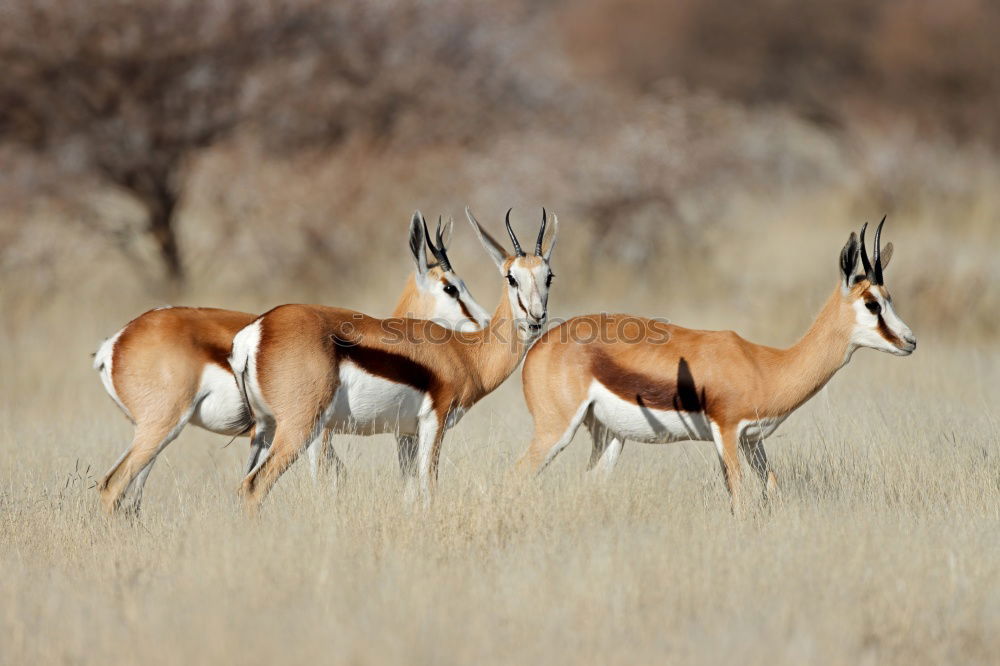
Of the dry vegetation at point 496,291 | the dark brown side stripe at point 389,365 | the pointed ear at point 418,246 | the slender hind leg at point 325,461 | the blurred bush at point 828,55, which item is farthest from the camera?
the blurred bush at point 828,55

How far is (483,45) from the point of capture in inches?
811

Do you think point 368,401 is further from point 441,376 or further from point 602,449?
point 602,449

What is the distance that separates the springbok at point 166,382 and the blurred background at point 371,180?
671cm

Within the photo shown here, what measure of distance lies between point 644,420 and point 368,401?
1558mm

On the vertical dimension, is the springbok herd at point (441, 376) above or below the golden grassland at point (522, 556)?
above

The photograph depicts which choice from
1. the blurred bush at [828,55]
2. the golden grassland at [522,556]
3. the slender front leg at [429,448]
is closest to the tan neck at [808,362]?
the golden grassland at [522,556]

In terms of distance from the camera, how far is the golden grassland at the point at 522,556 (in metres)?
4.50

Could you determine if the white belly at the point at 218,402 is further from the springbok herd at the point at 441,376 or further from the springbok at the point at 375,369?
the springbok at the point at 375,369

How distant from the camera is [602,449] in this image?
24.5 ft

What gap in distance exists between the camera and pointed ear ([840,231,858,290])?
264 inches

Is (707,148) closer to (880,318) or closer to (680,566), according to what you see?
(880,318)

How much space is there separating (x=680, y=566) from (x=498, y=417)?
4100 millimetres

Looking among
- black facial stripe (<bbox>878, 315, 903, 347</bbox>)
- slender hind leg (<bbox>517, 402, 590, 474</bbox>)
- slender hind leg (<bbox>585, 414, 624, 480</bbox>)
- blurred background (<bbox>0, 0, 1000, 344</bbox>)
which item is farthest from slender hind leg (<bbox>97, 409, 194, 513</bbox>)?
blurred background (<bbox>0, 0, 1000, 344</bbox>)

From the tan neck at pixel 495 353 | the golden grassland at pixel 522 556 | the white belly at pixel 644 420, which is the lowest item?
the golden grassland at pixel 522 556
